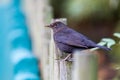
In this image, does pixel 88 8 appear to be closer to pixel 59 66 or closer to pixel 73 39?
pixel 73 39

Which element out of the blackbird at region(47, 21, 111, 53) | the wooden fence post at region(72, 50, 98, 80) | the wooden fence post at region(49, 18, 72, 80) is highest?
the blackbird at region(47, 21, 111, 53)

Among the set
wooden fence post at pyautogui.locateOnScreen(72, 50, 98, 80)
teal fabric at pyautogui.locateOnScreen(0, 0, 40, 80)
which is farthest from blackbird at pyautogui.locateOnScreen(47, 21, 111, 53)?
teal fabric at pyautogui.locateOnScreen(0, 0, 40, 80)

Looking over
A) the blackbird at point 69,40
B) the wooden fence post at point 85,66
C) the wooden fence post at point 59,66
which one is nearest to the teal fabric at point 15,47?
the blackbird at point 69,40

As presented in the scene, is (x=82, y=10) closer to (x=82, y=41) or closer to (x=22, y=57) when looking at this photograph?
(x=22, y=57)

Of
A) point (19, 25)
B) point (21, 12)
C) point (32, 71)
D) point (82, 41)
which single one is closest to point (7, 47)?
point (19, 25)

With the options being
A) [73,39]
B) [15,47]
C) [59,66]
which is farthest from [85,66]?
[15,47]

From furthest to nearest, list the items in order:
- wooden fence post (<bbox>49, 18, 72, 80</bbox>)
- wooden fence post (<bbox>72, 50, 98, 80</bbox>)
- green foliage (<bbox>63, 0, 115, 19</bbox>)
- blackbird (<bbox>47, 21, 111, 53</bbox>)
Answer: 1. green foliage (<bbox>63, 0, 115, 19</bbox>)
2. blackbird (<bbox>47, 21, 111, 53</bbox>)
3. wooden fence post (<bbox>49, 18, 72, 80</bbox>)
4. wooden fence post (<bbox>72, 50, 98, 80</bbox>)

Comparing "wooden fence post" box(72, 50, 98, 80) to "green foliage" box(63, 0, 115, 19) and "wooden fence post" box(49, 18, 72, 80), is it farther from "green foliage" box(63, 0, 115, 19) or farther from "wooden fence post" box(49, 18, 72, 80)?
"green foliage" box(63, 0, 115, 19)
